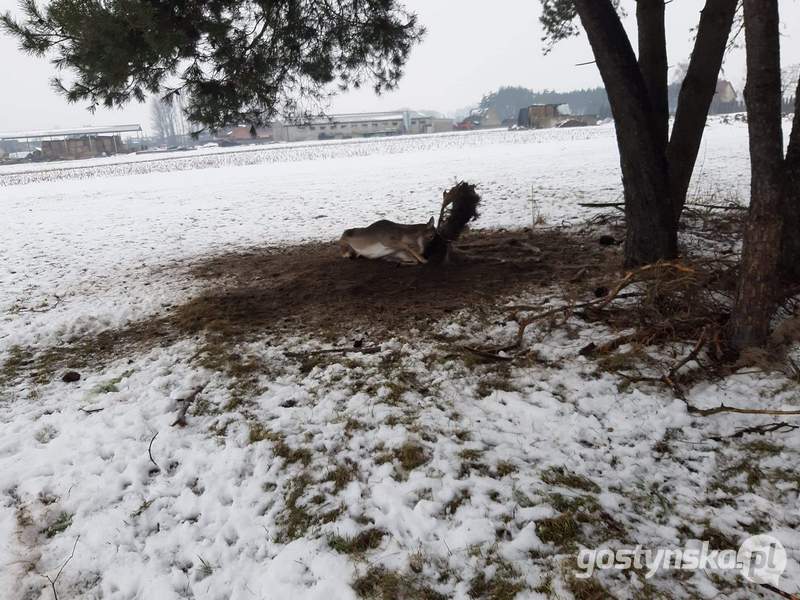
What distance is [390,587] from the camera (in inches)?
73.0

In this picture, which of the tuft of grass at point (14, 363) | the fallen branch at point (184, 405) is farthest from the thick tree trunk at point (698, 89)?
the tuft of grass at point (14, 363)

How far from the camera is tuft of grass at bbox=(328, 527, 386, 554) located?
6.70 feet

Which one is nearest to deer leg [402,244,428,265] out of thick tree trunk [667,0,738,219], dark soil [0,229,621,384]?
dark soil [0,229,621,384]

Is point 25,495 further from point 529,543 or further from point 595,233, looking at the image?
point 595,233

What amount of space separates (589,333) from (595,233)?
300 centimetres

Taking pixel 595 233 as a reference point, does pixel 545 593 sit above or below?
below

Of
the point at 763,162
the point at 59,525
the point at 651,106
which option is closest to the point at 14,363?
the point at 59,525

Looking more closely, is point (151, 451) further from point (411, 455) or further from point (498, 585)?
point (498, 585)

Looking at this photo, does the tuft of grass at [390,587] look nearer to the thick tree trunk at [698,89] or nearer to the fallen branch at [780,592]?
the fallen branch at [780,592]

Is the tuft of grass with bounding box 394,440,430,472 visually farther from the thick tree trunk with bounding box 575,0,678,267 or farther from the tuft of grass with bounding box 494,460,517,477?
the thick tree trunk with bounding box 575,0,678,267

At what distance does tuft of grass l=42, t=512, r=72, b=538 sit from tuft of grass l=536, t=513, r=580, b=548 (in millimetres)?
2173

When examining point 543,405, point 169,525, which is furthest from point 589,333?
point 169,525

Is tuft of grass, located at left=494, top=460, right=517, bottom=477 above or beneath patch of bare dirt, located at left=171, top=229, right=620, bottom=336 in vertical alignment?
beneath

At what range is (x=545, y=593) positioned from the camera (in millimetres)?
1772
